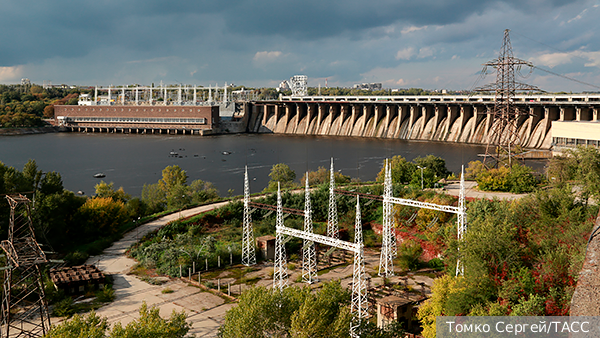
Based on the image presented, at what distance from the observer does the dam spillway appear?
234ft

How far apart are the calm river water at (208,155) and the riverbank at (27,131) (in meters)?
5.75

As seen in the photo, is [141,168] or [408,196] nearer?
[408,196]

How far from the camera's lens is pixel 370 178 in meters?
54.6

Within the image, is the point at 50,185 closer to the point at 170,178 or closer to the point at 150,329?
the point at 170,178

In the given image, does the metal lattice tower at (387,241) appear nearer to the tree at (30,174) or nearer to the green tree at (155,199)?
the tree at (30,174)

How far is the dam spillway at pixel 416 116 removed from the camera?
7138 centimetres

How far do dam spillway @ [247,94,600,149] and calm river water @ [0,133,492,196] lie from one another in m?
4.86

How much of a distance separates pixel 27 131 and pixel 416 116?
85.7 metres

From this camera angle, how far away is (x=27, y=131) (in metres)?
113

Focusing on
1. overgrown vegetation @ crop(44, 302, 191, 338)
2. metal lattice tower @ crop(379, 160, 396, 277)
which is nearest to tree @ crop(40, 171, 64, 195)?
metal lattice tower @ crop(379, 160, 396, 277)

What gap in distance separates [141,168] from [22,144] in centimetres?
4022

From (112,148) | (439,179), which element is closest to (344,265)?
(439,179)

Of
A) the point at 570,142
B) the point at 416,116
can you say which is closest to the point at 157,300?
the point at 570,142

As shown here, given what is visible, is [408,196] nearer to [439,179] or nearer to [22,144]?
[439,179]
